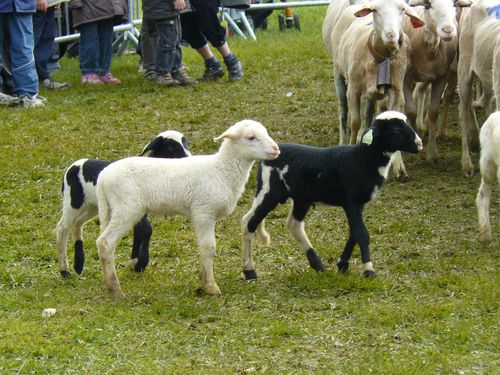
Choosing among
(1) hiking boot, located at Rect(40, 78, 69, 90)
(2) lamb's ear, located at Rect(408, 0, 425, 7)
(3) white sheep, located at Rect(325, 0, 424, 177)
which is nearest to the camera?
(3) white sheep, located at Rect(325, 0, 424, 177)

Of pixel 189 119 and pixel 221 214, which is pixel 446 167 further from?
pixel 221 214

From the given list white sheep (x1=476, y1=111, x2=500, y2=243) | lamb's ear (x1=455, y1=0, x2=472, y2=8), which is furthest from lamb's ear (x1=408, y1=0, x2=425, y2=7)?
white sheep (x1=476, y1=111, x2=500, y2=243)

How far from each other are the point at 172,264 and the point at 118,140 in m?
4.16

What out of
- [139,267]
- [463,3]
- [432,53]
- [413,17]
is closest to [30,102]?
[432,53]

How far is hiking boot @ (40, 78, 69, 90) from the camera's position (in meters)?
15.0

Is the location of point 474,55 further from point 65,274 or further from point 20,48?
point 20,48

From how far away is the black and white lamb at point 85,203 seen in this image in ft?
24.8

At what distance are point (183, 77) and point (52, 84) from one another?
6.09 ft

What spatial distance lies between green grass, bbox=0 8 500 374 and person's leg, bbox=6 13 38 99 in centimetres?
130

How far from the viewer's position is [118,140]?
1209cm

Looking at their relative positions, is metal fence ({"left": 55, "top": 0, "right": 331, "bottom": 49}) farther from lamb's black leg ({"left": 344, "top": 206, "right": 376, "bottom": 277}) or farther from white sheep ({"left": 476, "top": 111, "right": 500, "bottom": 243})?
lamb's black leg ({"left": 344, "top": 206, "right": 376, "bottom": 277})

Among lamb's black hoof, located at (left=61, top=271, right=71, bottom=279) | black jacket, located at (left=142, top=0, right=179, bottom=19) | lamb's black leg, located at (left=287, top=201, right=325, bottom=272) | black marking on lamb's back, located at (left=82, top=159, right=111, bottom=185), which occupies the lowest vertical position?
lamb's black hoof, located at (left=61, top=271, right=71, bottom=279)

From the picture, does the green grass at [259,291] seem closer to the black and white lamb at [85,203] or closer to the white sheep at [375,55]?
the black and white lamb at [85,203]

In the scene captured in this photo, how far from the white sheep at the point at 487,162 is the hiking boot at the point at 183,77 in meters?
7.12
